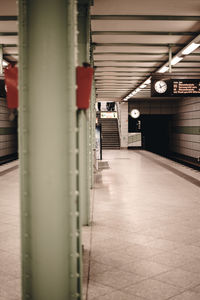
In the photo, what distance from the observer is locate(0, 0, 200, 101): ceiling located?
5949mm

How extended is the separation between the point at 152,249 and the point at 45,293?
240 cm

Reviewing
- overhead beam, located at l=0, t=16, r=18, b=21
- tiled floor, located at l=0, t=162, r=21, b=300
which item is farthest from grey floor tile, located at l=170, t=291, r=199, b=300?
overhead beam, located at l=0, t=16, r=18, b=21

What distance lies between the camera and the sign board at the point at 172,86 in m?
10.3

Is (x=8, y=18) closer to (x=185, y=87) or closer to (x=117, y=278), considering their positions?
(x=117, y=278)

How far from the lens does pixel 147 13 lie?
20.6 ft

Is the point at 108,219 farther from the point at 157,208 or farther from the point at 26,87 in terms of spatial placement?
the point at 26,87

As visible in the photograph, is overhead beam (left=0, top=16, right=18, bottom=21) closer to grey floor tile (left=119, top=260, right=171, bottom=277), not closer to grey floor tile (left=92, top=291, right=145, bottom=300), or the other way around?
grey floor tile (left=119, top=260, right=171, bottom=277)

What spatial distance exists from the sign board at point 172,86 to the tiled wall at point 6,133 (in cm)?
988

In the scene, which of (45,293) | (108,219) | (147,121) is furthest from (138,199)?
(147,121)

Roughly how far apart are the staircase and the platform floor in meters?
17.7

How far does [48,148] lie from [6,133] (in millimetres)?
17970

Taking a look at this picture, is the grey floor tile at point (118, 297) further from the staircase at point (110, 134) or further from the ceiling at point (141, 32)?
the staircase at point (110, 134)

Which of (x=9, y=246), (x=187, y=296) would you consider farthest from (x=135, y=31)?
(x=187, y=296)

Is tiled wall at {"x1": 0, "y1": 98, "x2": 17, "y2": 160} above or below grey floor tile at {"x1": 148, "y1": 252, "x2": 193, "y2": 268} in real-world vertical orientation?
above
